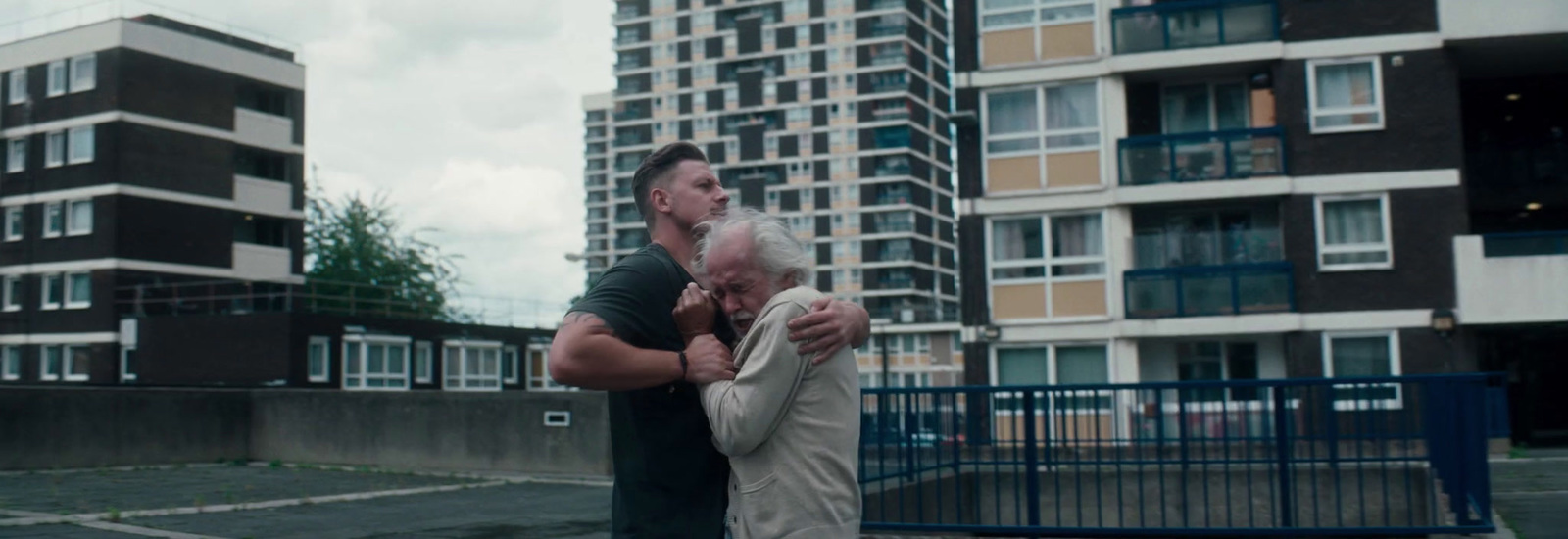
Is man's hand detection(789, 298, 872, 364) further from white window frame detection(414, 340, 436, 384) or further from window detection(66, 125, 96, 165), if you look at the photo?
window detection(66, 125, 96, 165)

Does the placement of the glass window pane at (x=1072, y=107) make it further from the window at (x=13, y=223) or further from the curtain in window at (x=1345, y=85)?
the window at (x=13, y=223)

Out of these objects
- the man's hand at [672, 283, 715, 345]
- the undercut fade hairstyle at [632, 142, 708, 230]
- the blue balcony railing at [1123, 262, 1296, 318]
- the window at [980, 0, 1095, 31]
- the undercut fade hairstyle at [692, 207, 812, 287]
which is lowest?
the man's hand at [672, 283, 715, 345]

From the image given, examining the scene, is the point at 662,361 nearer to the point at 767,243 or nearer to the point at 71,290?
the point at 767,243

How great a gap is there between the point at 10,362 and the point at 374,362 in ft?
52.9

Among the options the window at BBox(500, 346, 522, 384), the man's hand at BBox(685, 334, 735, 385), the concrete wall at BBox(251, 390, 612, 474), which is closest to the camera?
the man's hand at BBox(685, 334, 735, 385)

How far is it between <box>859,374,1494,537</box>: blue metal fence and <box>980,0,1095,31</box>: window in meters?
18.4

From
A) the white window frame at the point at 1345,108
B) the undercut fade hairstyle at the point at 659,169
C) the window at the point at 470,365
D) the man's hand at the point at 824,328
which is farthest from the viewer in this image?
the window at the point at 470,365

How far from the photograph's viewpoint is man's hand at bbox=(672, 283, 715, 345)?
303 centimetres

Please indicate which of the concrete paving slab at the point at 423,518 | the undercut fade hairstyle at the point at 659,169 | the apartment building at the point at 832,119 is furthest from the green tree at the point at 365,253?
the undercut fade hairstyle at the point at 659,169

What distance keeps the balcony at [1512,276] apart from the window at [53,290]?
40.4 m

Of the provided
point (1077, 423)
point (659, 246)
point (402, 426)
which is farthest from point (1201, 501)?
point (402, 426)

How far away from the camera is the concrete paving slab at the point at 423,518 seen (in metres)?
11.0

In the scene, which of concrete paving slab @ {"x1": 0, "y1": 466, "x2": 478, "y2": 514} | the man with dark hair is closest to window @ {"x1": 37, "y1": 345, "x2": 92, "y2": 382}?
concrete paving slab @ {"x1": 0, "y1": 466, "x2": 478, "y2": 514}

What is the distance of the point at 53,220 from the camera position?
45.3 m
